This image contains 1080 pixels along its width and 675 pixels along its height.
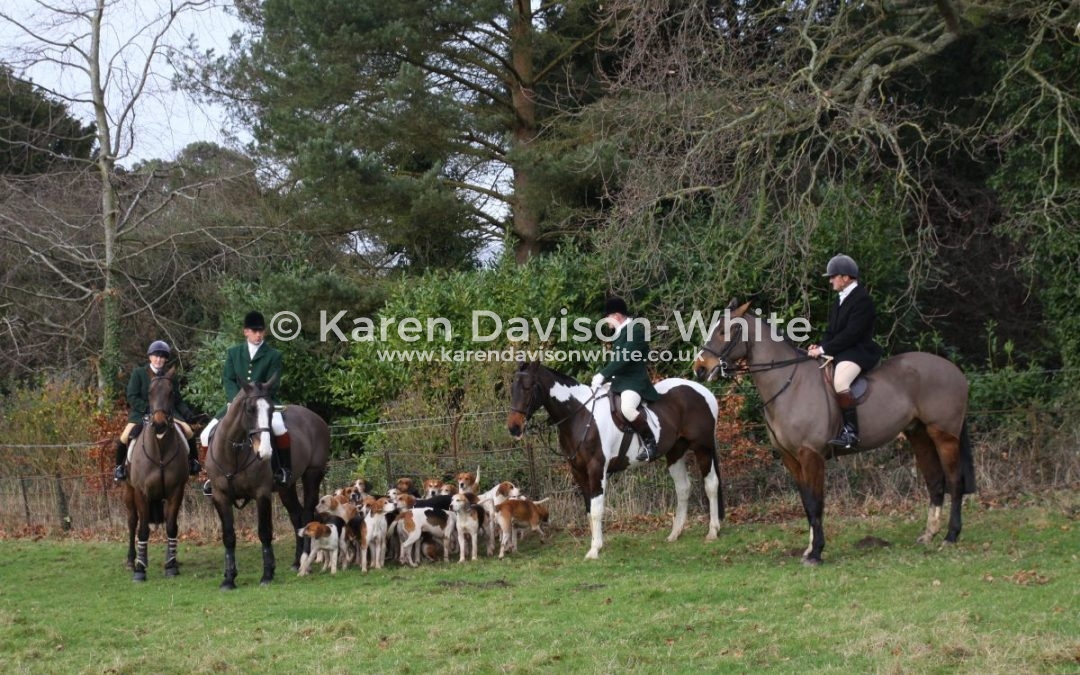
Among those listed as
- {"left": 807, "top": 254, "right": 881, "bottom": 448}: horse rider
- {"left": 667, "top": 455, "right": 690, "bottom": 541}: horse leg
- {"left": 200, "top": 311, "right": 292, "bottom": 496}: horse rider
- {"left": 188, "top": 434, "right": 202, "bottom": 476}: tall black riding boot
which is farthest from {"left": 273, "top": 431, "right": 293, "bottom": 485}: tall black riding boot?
{"left": 807, "top": 254, "right": 881, "bottom": 448}: horse rider

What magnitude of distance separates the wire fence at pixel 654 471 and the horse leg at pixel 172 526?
2865mm

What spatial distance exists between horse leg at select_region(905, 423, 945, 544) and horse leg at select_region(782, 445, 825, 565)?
114 cm

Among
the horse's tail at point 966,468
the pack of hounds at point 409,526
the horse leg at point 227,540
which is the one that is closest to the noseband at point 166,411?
the horse leg at point 227,540

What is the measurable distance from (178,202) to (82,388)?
4936 millimetres

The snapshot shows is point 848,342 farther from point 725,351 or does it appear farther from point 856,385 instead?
point 725,351

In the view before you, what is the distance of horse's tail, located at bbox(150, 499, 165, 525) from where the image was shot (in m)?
12.2

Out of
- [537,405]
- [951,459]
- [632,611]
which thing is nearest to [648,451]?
[537,405]

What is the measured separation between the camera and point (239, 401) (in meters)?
10.6

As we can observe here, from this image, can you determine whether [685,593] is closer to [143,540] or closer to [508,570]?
[508,570]

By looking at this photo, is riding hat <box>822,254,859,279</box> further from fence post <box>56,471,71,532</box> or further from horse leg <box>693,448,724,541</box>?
fence post <box>56,471,71,532</box>

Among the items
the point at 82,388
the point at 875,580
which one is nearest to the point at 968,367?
the point at 875,580

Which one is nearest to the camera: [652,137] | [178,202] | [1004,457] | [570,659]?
[570,659]

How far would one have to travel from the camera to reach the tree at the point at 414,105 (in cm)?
1845

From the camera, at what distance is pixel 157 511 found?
1231 centimetres
